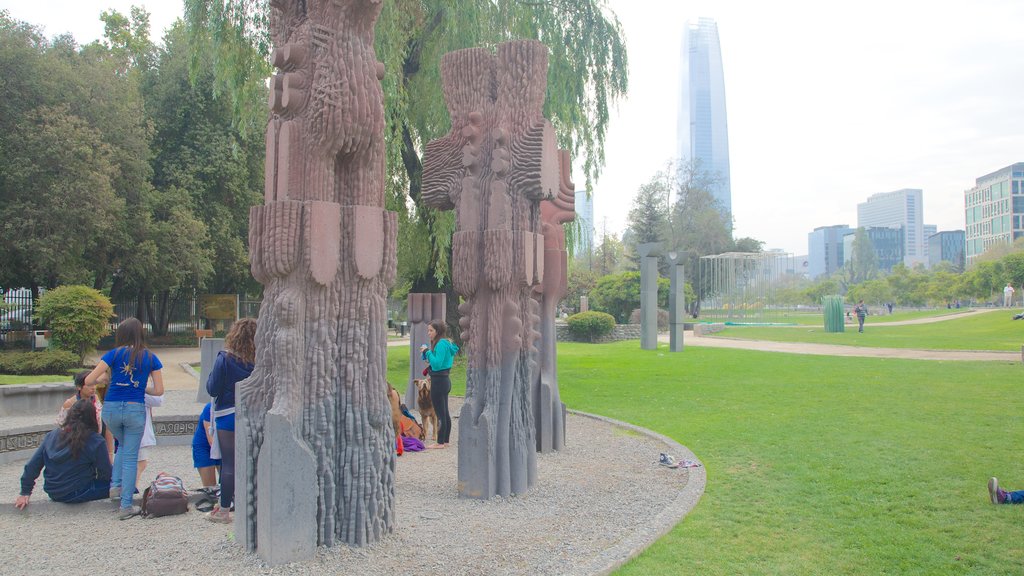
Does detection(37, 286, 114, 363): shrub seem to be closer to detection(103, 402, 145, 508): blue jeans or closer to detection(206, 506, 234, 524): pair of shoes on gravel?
detection(103, 402, 145, 508): blue jeans

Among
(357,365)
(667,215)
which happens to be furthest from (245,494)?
(667,215)

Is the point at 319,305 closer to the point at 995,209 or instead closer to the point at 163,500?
the point at 163,500

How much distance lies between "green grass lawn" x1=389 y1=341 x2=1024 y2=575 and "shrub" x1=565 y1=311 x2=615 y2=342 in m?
13.0

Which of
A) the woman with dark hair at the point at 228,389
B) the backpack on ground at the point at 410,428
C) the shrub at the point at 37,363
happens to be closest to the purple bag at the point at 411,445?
the backpack on ground at the point at 410,428

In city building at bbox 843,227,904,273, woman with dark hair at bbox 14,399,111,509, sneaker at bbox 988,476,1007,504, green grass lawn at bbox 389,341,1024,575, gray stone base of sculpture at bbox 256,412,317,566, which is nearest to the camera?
gray stone base of sculpture at bbox 256,412,317,566

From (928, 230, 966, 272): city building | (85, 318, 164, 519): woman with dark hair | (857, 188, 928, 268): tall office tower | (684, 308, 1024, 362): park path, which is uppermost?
(857, 188, 928, 268): tall office tower

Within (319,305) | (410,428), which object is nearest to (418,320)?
(410,428)

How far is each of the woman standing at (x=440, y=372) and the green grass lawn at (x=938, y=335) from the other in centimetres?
1794

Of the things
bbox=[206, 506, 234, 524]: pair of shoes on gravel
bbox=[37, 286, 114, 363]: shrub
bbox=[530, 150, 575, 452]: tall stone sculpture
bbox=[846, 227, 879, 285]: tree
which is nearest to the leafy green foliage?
bbox=[37, 286, 114, 363]: shrub

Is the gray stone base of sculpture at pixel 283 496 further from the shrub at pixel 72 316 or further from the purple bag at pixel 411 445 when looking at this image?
the shrub at pixel 72 316

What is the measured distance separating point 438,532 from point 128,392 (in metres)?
2.71

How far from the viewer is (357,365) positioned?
4738 mm

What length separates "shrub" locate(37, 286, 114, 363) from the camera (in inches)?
655

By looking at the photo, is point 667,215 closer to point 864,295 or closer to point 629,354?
point 864,295
